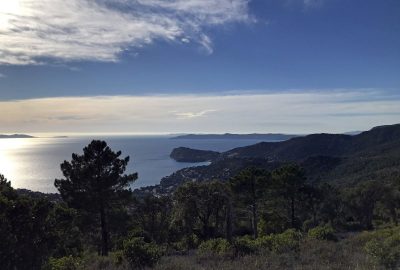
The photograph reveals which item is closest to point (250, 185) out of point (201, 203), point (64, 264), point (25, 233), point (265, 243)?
point (201, 203)

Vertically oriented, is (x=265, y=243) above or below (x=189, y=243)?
above

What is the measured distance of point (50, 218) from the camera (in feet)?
36.3

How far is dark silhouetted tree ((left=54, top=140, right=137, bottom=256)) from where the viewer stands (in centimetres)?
2531

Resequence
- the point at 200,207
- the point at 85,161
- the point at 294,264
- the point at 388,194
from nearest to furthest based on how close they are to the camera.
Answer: the point at 294,264, the point at 85,161, the point at 200,207, the point at 388,194

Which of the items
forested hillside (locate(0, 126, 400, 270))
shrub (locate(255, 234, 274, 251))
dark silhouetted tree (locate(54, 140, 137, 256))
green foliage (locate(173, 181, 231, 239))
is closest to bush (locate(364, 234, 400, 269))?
forested hillside (locate(0, 126, 400, 270))

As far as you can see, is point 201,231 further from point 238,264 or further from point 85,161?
point 238,264

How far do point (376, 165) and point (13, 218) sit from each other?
17433 cm

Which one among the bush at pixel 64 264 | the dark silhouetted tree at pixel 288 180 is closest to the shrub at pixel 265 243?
the bush at pixel 64 264

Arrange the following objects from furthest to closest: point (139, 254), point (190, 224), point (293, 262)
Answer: point (190, 224), point (139, 254), point (293, 262)

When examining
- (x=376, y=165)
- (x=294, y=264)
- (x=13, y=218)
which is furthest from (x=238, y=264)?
(x=376, y=165)

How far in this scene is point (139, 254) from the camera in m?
12.2

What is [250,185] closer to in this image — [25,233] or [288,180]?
[288,180]

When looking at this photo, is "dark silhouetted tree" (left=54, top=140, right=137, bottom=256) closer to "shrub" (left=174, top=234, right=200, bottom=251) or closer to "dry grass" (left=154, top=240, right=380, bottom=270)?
"shrub" (left=174, top=234, right=200, bottom=251)

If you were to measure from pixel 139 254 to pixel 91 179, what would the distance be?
14.3 meters
